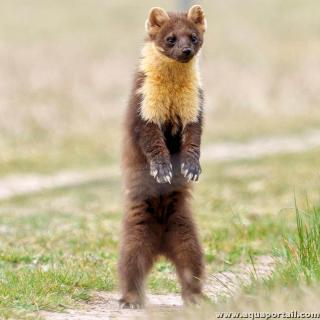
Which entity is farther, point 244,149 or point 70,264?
point 244,149

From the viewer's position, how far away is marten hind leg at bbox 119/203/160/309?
7.74 metres

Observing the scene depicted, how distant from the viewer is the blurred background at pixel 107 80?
22.9 metres

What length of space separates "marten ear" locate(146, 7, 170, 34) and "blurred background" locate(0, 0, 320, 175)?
819 centimetres

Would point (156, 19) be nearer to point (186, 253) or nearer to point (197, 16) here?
point (197, 16)

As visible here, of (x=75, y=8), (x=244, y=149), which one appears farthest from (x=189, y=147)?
(x=75, y=8)

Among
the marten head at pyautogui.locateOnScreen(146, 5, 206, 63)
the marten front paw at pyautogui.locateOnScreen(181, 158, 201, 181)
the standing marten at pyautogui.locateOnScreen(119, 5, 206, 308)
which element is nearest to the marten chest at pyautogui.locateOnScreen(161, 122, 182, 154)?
the standing marten at pyautogui.locateOnScreen(119, 5, 206, 308)

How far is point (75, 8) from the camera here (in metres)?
43.8

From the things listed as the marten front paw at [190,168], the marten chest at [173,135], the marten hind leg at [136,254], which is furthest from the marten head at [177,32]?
the marten hind leg at [136,254]

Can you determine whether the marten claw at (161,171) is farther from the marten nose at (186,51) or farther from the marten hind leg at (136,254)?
the marten nose at (186,51)

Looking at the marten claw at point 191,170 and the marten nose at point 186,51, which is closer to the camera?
the marten claw at point 191,170

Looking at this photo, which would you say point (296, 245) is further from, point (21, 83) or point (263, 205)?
point (21, 83)

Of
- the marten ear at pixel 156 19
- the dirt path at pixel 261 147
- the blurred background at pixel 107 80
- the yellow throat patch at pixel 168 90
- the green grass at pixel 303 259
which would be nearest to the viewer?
the green grass at pixel 303 259

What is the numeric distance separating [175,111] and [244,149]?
14725 mm

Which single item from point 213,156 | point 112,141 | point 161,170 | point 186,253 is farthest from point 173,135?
point 112,141
